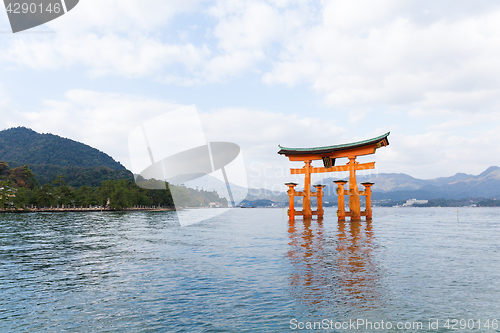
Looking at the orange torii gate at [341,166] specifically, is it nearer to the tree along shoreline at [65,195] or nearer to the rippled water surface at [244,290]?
the rippled water surface at [244,290]

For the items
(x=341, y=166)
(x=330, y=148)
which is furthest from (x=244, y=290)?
(x=341, y=166)

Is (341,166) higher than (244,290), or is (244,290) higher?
(341,166)

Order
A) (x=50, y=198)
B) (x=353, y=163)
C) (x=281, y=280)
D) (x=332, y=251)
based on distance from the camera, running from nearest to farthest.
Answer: (x=281, y=280), (x=332, y=251), (x=353, y=163), (x=50, y=198)

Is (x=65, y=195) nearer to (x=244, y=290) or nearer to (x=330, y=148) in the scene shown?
(x=330, y=148)

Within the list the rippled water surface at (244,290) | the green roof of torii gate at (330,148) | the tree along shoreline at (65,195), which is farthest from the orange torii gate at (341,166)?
the tree along shoreline at (65,195)

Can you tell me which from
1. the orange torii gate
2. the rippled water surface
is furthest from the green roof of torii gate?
the rippled water surface

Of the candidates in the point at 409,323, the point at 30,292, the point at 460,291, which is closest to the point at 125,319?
the point at 30,292

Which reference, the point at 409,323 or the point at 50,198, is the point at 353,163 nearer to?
the point at 409,323

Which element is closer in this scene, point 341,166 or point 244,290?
point 244,290

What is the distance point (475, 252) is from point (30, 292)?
19.8 metres

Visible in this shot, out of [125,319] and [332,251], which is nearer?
[125,319]

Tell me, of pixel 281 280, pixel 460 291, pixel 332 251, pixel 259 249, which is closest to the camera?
pixel 460 291

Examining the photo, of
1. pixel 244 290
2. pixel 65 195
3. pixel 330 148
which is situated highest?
pixel 330 148

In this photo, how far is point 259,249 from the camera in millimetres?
16703
